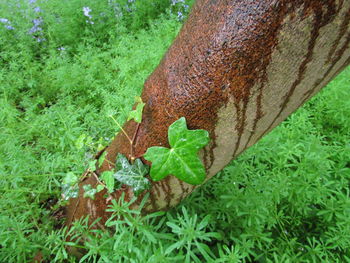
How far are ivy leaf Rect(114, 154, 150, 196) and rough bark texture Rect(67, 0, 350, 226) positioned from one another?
0.32 ft

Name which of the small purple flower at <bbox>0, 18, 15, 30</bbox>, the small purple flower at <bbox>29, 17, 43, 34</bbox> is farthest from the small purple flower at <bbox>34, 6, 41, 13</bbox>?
the small purple flower at <bbox>0, 18, 15, 30</bbox>

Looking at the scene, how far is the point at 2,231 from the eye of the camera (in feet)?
5.55

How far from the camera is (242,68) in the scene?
0.72 meters

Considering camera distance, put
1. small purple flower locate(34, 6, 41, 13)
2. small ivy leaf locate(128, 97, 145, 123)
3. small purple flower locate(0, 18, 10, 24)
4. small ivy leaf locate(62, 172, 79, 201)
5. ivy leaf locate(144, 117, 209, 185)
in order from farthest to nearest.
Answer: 1. small purple flower locate(34, 6, 41, 13)
2. small purple flower locate(0, 18, 10, 24)
3. small ivy leaf locate(62, 172, 79, 201)
4. small ivy leaf locate(128, 97, 145, 123)
5. ivy leaf locate(144, 117, 209, 185)

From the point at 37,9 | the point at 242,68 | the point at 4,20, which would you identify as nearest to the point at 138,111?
the point at 242,68

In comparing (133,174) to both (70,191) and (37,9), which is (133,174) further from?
(37,9)

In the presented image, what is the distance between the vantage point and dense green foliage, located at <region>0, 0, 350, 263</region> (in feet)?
4.59

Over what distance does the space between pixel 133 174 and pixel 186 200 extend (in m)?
0.77

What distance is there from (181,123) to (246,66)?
311 millimetres

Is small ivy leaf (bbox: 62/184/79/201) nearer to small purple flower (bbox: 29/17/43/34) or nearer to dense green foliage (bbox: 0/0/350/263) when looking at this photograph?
dense green foliage (bbox: 0/0/350/263)

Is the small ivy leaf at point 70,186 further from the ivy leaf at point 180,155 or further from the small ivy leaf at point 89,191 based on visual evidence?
the ivy leaf at point 180,155

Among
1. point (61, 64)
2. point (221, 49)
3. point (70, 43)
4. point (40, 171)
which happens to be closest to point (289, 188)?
point (221, 49)

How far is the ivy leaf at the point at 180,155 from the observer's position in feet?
2.93

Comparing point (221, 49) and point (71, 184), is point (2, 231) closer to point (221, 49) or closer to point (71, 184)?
point (71, 184)
